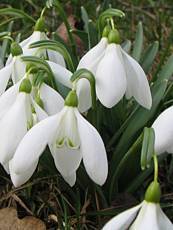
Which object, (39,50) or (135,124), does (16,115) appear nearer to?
(39,50)

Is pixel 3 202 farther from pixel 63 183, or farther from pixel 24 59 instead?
pixel 24 59

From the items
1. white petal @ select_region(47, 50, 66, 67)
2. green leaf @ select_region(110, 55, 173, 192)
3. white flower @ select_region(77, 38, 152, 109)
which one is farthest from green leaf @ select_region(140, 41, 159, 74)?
white flower @ select_region(77, 38, 152, 109)

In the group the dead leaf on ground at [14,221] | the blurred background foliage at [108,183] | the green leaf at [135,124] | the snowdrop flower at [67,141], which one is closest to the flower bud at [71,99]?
the snowdrop flower at [67,141]

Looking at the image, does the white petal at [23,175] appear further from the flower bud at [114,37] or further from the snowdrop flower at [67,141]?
the flower bud at [114,37]

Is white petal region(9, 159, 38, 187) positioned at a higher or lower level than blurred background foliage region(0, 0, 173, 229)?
higher

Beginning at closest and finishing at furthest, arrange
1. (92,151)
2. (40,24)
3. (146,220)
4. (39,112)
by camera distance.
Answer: (146,220), (92,151), (39,112), (40,24)

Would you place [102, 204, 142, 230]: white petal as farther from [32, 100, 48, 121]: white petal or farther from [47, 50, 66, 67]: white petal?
[47, 50, 66, 67]: white petal

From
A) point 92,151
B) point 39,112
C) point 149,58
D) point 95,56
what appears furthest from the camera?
point 149,58

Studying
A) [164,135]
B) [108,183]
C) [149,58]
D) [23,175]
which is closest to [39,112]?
[23,175]
